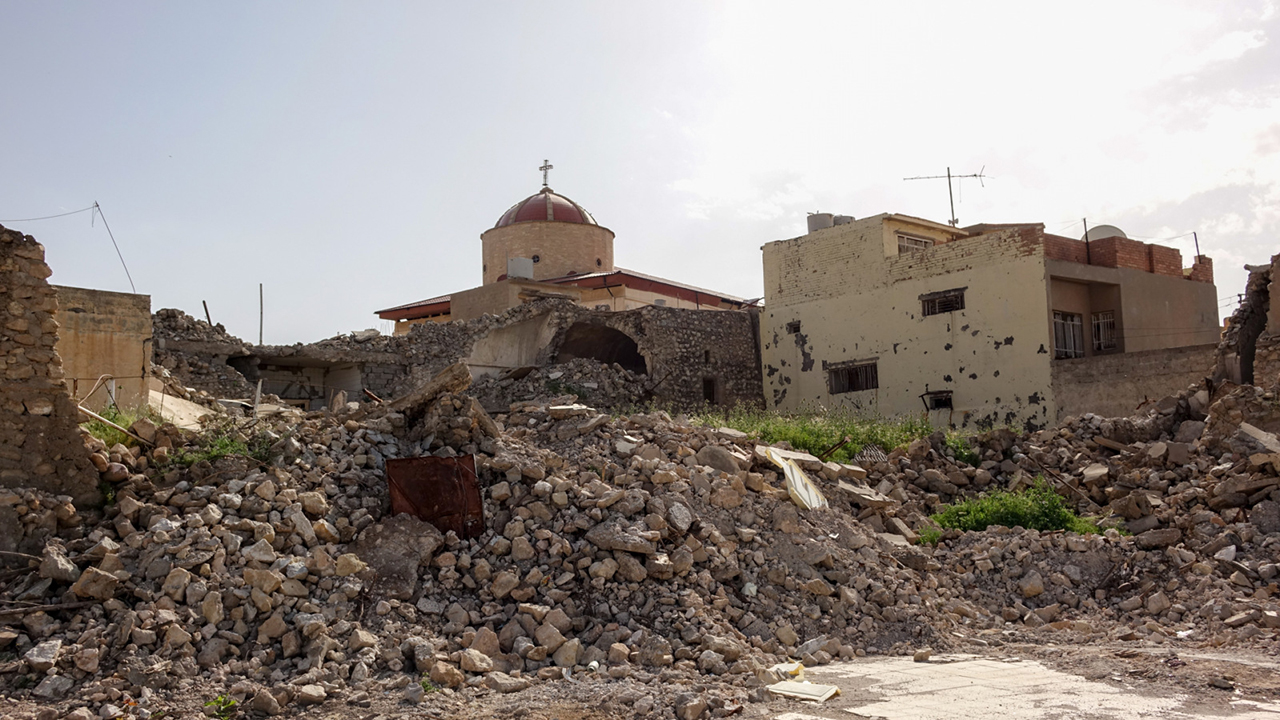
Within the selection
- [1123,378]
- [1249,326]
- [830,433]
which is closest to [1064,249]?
[1123,378]

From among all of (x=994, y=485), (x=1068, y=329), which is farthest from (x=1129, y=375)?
(x=994, y=485)

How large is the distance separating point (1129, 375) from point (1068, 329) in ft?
7.42

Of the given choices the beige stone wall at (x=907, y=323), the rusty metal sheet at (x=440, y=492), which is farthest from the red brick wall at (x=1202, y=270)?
the rusty metal sheet at (x=440, y=492)

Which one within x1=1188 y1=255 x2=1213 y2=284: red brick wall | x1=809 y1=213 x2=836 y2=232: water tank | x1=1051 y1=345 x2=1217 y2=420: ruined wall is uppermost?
x1=809 y1=213 x2=836 y2=232: water tank

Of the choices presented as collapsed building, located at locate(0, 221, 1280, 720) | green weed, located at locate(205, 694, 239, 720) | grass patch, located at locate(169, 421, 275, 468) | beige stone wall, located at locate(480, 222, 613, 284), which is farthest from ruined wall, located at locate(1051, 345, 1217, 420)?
beige stone wall, located at locate(480, 222, 613, 284)

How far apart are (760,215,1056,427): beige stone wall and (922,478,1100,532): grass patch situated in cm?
776

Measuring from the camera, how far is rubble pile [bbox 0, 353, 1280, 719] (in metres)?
6.21

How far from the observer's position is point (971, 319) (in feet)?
63.9

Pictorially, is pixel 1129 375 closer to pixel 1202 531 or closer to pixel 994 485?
pixel 994 485

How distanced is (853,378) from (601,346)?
630 centimetres

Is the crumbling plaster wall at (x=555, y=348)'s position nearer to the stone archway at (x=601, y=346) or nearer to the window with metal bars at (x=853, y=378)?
the stone archway at (x=601, y=346)

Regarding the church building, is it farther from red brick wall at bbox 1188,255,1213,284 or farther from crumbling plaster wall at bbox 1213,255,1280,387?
crumbling plaster wall at bbox 1213,255,1280,387

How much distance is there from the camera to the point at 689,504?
8523mm

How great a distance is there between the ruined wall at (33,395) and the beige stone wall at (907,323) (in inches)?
635
